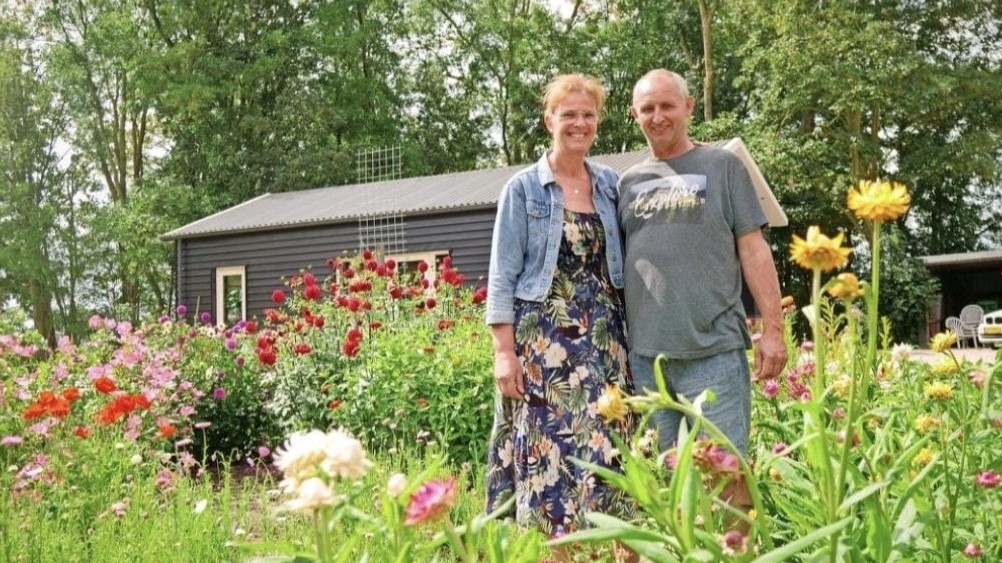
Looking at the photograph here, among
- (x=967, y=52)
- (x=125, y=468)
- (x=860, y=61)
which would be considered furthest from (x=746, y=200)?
(x=967, y=52)

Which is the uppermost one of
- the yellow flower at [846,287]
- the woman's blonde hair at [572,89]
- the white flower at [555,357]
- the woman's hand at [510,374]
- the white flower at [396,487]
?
the woman's blonde hair at [572,89]

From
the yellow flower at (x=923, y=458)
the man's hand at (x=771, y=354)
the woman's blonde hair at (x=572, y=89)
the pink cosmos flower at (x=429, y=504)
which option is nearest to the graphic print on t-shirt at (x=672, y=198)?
the woman's blonde hair at (x=572, y=89)

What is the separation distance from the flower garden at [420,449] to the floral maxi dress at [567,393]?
4.9 inches

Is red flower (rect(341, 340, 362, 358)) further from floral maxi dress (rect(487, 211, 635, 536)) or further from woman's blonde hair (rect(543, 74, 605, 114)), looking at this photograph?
woman's blonde hair (rect(543, 74, 605, 114))

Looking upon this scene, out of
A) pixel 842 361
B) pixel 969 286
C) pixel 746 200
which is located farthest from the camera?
pixel 969 286

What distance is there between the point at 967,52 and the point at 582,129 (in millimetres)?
23380

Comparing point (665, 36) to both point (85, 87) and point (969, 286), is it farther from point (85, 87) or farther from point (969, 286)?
point (85, 87)

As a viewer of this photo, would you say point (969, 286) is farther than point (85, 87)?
No

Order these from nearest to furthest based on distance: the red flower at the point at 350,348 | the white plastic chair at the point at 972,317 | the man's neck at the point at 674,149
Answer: the man's neck at the point at 674,149, the red flower at the point at 350,348, the white plastic chair at the point at 972,317

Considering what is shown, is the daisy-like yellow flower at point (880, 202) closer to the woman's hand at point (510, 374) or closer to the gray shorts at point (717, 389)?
the gray shorts at point (717, 389)

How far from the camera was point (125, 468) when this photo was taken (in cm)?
363

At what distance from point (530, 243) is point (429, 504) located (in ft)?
5.94

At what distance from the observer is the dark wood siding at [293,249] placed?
14.6 meters

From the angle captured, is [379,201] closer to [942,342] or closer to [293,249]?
[293,249]
